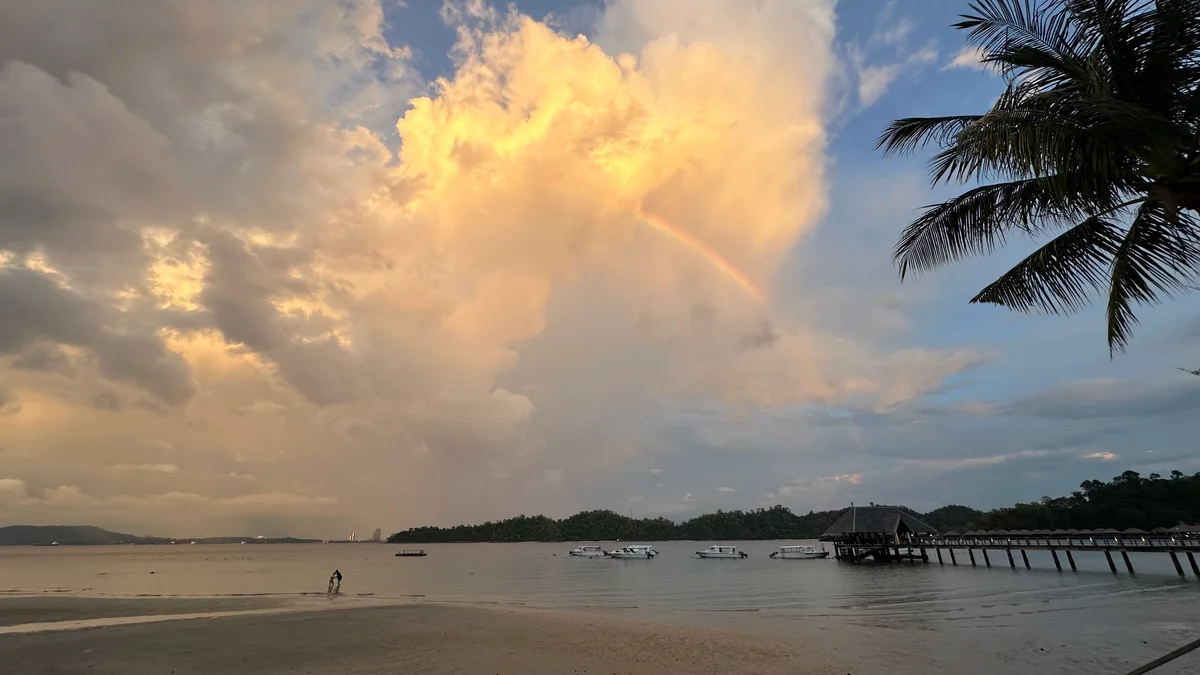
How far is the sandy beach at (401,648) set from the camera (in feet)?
51.9

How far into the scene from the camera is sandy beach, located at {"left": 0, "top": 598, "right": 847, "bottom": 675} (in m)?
15.8

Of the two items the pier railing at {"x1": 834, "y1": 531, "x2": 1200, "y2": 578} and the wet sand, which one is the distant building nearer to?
the pier railing at {"x1": 834, "y1": 531, "x2": 1200, "y2": 578}

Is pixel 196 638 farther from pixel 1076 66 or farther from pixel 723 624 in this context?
pixel 1076 66

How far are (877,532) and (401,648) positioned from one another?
187ft

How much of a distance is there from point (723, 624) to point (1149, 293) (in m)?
21.5

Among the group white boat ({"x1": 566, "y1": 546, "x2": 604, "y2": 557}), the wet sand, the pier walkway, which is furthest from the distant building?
white boat ({"x1": 566, "y1": 546, "x2": 604, "y2": 557})

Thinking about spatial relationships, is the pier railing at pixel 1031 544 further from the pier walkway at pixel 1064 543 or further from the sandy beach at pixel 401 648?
the sandy beach at pixel 401 648

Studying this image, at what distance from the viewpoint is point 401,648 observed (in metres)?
18.4

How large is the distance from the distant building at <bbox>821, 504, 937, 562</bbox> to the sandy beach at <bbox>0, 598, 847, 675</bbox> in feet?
153

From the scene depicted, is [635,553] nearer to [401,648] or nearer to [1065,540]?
[1065,540]

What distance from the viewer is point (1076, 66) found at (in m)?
6.23

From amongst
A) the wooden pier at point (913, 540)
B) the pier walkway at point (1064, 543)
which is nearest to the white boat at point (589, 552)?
the wooden pier at point (913, 540)

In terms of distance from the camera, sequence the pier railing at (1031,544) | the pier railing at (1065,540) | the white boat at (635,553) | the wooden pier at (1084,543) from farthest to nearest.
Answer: the white boat at (635,553)
the pier railing at (1031,544)
the pier railing at (1065,540)
the wooden pier at (1084,543)

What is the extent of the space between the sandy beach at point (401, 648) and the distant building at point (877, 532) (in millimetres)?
46623
